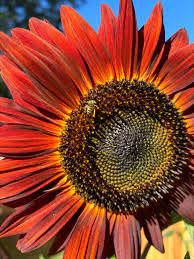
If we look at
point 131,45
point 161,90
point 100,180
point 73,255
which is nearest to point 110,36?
point 131,45

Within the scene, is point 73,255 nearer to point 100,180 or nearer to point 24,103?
point 100,180

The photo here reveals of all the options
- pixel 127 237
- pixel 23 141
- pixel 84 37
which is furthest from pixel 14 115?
pixel 127 237


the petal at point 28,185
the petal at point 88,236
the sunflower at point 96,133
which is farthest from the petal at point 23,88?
the petal at point 88,236

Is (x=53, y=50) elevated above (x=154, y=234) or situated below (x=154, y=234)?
above

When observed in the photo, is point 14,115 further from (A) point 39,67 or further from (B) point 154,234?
(B) point 154,234

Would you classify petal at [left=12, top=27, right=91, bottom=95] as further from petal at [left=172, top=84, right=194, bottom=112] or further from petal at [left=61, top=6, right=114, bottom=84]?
petal at [left=172, top=84, right=194, bottom=112]

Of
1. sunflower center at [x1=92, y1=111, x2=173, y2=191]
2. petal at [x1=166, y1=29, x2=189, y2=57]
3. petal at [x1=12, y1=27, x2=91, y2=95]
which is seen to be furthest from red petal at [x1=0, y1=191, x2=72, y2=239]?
petal at [x1=166, y1=29, x2=189, y2=57]

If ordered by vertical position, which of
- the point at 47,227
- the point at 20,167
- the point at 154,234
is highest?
the point at 20,167

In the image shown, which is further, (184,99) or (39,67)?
(184,99)
